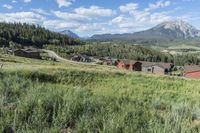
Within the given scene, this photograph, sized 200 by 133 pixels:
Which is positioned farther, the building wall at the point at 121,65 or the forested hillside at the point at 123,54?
the forested hillside at the point at 123,54

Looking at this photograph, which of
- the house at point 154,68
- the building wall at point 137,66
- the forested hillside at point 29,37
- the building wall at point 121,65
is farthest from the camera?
the forested hillside at point 29,37

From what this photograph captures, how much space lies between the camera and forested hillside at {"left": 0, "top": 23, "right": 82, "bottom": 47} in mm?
146375

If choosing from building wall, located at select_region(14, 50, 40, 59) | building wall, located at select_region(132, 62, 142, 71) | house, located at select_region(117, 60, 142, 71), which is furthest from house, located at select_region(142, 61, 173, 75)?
building wall, located at select_region(14, 50, 40, 59)

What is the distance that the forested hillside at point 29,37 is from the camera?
146 metres

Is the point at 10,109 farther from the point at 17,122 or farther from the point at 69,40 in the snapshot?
the point at 69,40

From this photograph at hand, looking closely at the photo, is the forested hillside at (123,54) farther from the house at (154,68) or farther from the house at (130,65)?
the house at (130,65)

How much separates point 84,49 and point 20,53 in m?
54.2

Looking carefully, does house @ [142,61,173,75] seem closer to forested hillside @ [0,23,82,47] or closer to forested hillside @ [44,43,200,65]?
forested hillside @ [44,43,200,65]

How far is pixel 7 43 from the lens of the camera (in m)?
136

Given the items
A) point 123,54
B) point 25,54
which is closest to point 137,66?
point 25,54

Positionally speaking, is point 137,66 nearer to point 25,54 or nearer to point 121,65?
point 121,65

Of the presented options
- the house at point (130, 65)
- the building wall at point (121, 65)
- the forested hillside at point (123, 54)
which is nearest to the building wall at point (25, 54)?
the building wall at point (121, 65)

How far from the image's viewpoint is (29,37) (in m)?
158

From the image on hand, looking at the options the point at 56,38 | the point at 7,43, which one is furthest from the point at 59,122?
the point at 56,38
